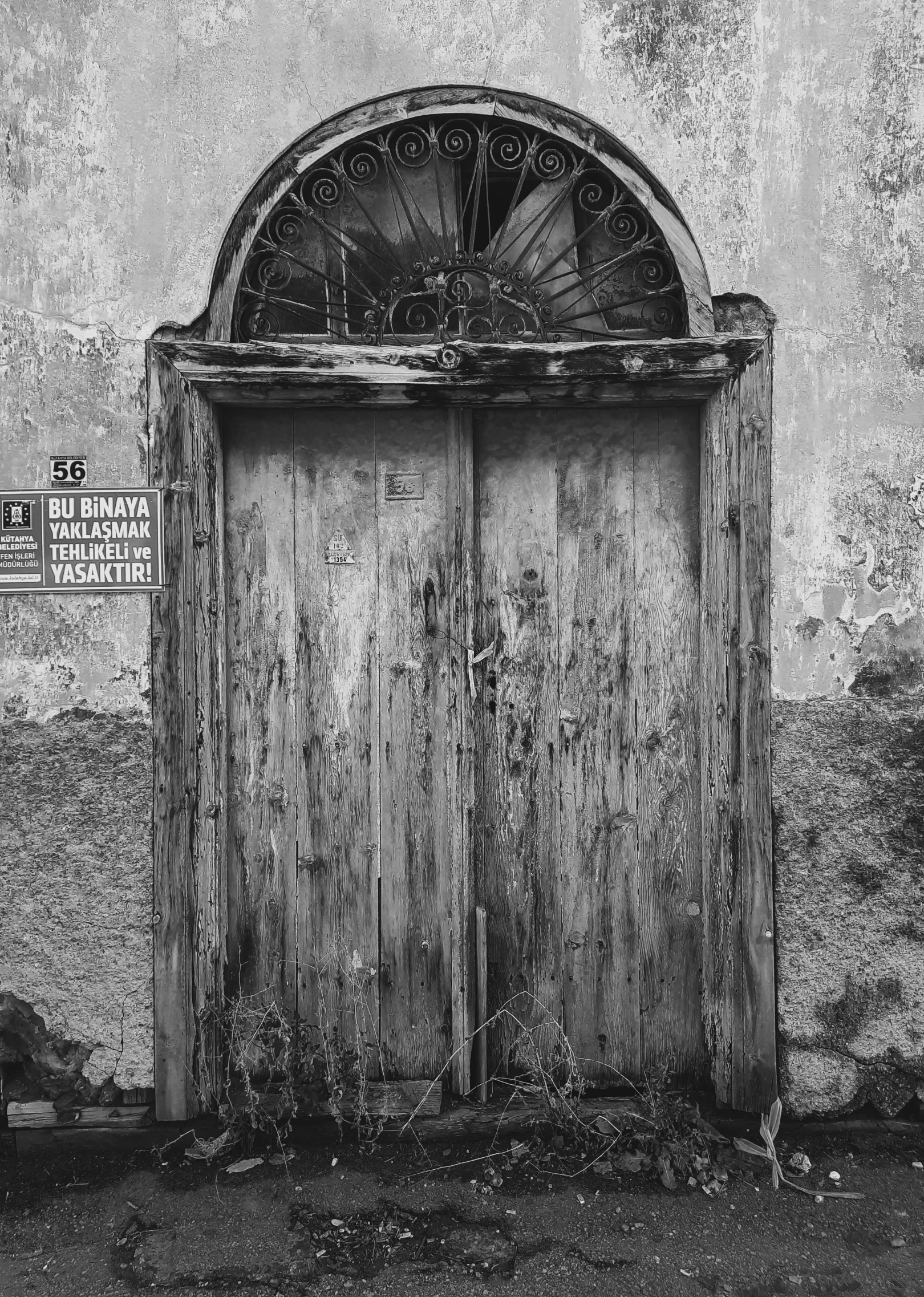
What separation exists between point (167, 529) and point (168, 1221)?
1.97 metres

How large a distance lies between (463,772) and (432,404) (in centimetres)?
119

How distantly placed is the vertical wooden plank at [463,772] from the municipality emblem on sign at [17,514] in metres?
1.32

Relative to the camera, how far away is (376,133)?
267cm

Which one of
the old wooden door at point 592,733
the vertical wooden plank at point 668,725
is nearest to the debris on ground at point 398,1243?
the old wooden door at point 592,733

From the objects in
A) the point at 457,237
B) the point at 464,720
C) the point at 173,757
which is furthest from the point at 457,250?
the point at 173,757

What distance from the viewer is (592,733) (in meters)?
2.86

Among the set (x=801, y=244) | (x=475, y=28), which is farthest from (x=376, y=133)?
(x=801, y=244)

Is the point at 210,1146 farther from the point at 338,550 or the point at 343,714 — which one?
the point at 338,550

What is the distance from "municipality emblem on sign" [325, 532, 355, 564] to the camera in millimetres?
2836

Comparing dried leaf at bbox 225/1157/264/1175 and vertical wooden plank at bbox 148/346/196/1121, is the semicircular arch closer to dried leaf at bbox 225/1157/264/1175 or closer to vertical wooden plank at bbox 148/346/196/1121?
vertical wooden plank at bbox 148/346/196/1121

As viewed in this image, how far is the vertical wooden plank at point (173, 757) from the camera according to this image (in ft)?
8.66

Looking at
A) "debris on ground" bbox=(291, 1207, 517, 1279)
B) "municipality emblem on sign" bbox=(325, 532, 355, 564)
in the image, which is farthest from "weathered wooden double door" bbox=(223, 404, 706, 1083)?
"debris on ground" bbox=(291, 1207, 517, 1279)

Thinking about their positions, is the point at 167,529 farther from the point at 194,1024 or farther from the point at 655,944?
the point at 655,944

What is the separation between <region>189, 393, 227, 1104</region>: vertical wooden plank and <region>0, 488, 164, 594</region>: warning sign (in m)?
0.13
